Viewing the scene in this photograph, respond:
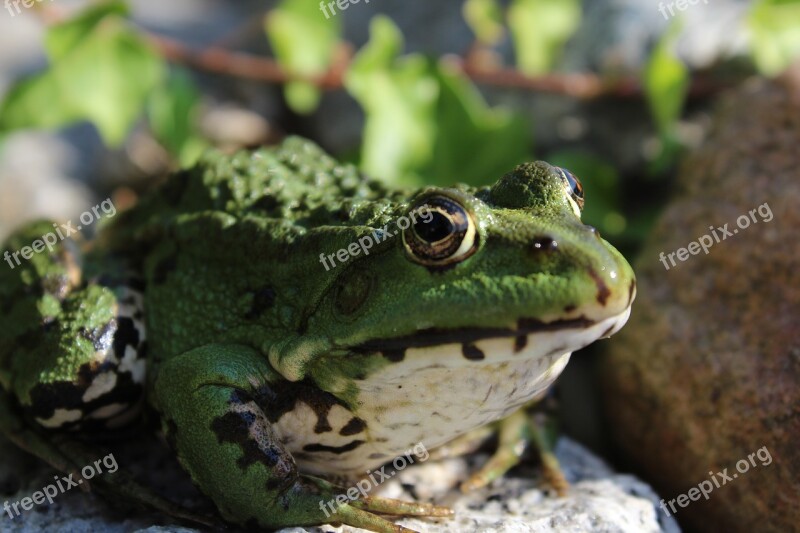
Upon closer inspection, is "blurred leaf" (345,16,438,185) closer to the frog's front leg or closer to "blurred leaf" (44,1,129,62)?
"blurred leaf" (44,1,129,62)

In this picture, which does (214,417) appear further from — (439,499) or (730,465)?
(730,465)

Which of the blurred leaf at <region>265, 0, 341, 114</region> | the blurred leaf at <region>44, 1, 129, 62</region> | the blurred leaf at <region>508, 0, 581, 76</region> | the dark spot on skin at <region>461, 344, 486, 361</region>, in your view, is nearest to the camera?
the dark spot on skin at <region>461, 344, 486, 361</region>

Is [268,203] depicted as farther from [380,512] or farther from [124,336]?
[380,512]

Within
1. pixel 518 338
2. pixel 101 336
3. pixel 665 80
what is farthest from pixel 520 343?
pixel 665 80

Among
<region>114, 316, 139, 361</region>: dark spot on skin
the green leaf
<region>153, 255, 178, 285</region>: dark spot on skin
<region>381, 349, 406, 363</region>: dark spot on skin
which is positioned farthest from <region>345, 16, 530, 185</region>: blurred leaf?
<region>381, 349, 406, 363</region>: dark spot on skin

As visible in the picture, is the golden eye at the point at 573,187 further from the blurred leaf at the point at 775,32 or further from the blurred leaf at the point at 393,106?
the blurred leaf at the point at 775,32

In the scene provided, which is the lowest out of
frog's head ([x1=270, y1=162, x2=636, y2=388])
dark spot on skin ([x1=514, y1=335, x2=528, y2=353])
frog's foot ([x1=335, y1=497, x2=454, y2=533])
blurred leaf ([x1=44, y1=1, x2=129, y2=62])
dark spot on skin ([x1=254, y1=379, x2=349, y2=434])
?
frog's foot ([x1=335, y1=497, x2=454, y2=533])

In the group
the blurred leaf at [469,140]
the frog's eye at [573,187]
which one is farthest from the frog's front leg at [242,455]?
the blurred leaf at [469,140]

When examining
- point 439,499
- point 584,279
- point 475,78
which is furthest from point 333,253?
point 475,78
